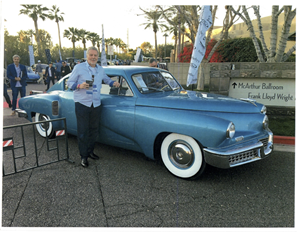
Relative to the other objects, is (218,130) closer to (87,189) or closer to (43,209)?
(87,189)

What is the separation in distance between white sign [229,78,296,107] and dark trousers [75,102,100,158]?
4106 millimetres

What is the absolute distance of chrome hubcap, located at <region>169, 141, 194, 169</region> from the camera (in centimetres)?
323

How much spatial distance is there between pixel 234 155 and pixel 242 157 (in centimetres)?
20

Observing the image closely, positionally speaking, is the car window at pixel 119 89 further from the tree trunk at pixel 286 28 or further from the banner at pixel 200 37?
the tree trunk at pixel 286 28

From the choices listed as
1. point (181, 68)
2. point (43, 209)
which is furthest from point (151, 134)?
point (181, 68)

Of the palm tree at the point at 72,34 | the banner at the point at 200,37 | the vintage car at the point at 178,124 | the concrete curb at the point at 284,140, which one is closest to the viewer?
the vintage car at the point at 178,124

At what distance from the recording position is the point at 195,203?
9.21 feet

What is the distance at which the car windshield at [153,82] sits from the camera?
386cm

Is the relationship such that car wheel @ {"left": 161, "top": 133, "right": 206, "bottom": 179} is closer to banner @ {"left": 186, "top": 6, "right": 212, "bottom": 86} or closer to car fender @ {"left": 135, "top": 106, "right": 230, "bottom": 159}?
car fender @ {"left": 135, "top": 106, "right": 230, "bottom": 159}

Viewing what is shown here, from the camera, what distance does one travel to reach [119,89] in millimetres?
3916

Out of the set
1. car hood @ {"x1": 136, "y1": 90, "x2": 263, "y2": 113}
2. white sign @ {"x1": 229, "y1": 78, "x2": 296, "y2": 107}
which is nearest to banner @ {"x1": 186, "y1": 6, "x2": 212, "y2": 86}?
white sign @ {"x1": 229, "y1": 78, "x2": 296, "y2": 107}

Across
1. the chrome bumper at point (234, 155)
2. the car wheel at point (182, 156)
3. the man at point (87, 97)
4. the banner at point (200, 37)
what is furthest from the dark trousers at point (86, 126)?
the banner at point (200, 37)

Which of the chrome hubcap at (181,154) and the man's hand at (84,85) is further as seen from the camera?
the man's hand at (84,85)

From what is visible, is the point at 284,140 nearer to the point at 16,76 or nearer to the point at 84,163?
the point at 84,163
